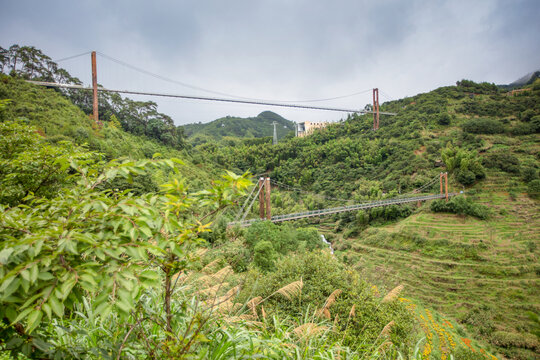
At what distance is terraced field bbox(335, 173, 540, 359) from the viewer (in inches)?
395

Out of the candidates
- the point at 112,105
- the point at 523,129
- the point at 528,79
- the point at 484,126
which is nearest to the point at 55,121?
the point at 112,105

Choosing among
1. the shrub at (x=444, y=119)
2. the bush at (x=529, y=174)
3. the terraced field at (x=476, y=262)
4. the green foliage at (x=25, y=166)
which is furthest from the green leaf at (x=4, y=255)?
the shrub at (x=444, y=119)

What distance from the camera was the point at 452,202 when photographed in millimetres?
17328

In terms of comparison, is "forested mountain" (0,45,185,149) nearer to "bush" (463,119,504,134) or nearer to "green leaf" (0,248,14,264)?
"green leaf" (0,248,14,264)

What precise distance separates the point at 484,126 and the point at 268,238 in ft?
95.8

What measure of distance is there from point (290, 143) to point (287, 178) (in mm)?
7336

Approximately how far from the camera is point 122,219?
73cm

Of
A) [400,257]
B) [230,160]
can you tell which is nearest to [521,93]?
[400,257]

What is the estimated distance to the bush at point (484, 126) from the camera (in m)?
25.1

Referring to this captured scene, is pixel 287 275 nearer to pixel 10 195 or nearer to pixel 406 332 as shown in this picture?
pixel 406 332

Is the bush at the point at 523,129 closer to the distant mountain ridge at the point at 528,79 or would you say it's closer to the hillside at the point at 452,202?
the hillside at the point at 452,202

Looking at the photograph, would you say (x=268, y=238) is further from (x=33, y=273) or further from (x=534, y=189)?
(x=534, y=189)

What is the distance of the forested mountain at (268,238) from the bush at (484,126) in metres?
0.14

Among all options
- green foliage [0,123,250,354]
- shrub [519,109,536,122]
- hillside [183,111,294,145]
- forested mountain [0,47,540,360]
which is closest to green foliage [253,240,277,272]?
forested mountain [0,47,540,360]
